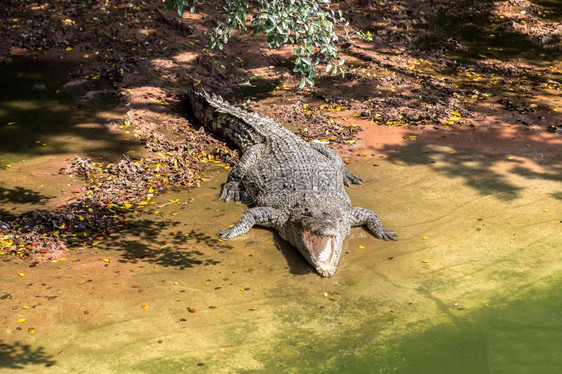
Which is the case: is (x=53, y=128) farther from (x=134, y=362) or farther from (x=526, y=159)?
(x=526, y=159)

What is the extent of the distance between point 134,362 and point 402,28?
35.1 ft

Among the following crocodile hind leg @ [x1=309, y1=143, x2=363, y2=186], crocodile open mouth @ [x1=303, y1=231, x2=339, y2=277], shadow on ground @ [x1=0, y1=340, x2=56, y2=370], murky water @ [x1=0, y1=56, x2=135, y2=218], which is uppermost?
crocodile hind leg @ [x1=309, y1=143, x2=363, y2=186]

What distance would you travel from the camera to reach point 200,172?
344 inches

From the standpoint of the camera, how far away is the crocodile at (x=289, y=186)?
677cm

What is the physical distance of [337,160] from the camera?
28.2 feet

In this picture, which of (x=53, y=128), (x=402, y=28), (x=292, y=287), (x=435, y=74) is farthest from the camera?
(x=402, y=28)

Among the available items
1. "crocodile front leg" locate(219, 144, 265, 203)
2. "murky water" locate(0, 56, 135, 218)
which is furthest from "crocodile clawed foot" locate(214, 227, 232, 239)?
"murky water" locate(0, 56, 135, 218)

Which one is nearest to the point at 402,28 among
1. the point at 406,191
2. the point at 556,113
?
the point at 556,113

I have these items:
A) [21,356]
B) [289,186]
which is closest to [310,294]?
[289,186]

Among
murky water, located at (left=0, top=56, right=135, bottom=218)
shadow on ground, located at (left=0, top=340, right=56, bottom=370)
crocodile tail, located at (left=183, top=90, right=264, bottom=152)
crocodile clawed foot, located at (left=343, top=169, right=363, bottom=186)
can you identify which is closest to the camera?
shadow on ground, located at (left=0, top=340, right=56, bottom=370)

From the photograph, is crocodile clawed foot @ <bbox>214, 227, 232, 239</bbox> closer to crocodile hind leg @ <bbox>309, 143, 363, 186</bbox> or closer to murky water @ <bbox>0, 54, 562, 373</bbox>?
murky water @ <bbox>0, 54, 562, 373</bbox>

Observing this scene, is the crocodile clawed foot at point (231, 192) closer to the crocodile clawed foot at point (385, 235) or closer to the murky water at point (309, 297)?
the murky water at point (309, 297)

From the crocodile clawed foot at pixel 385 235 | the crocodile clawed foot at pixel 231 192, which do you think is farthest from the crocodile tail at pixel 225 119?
the crocodile clawed foot at pixel 385 235

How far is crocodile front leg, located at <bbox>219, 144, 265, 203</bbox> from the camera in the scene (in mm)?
8125
